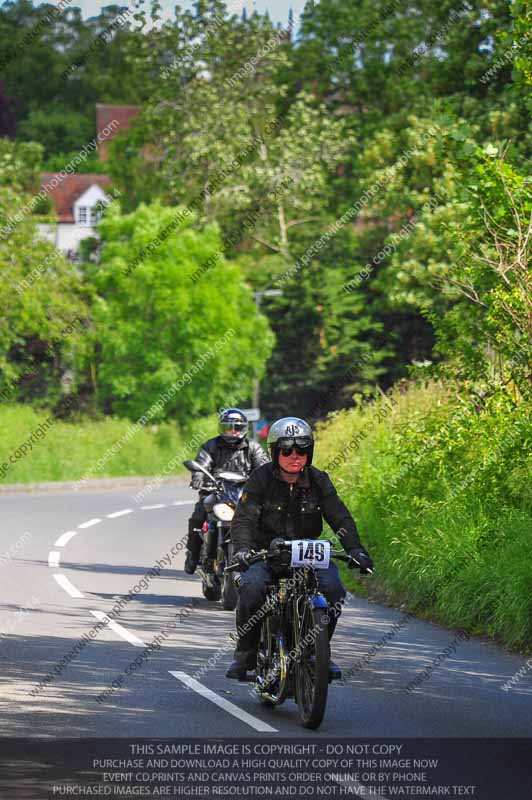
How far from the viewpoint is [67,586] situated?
16.7 meters

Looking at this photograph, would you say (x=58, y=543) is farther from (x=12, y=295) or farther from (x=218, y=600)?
(x=12, y=295)

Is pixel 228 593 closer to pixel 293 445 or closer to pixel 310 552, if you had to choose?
pixel 293 445

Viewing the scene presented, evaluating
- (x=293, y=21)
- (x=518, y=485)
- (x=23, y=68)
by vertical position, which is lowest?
(x=518, y=485)

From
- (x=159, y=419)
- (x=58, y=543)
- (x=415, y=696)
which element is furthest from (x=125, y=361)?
(x=415, y=696)

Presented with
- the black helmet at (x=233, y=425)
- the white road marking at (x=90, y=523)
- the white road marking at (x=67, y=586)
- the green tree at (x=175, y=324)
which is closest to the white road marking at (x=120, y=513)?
the white road marking at (x=90, y=523)

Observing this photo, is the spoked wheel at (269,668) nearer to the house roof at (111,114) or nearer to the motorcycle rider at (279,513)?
the motorcycle rider at (279,513)

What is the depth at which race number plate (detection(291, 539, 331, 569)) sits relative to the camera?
8.98 meters

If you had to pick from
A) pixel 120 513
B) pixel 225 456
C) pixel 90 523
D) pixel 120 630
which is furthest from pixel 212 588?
pixel 120 513

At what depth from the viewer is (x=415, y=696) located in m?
10.0

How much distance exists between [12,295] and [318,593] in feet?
134

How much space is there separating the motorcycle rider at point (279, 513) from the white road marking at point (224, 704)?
0.20 m

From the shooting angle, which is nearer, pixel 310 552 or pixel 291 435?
pixel 310 552

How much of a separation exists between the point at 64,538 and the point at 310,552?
1457cm

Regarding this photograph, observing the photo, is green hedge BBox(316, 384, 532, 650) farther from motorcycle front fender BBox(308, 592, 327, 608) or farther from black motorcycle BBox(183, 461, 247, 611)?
motorcycle front fender BBox(308, 592, 327, 608)
